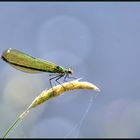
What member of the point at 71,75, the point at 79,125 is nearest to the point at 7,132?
the point at 79,125

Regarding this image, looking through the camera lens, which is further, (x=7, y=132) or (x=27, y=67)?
(x=27, y=67)

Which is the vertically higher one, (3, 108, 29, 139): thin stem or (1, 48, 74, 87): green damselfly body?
(1, 48, 74, 87): green damselfly body

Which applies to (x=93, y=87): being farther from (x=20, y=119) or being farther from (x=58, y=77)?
(x=58, y=77)

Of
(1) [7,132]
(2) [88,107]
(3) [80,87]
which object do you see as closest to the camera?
(1) [7,132]

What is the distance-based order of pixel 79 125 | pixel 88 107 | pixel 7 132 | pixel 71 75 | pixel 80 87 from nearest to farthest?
pixel 7 132 → pixel 80 87 → pixel 88 107 → pixel 79 125 → pixel 71 75

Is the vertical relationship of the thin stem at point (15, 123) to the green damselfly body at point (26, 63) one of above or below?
below

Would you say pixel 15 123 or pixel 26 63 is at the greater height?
pixel 26 63

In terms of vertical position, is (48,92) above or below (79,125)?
above

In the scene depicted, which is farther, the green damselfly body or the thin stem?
the green damselfly body

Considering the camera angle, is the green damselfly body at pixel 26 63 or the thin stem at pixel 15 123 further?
the green damselfly body at pixel 26 63

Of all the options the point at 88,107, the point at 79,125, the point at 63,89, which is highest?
the point at 63,89

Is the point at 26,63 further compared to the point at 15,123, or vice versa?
the point at 26,63
